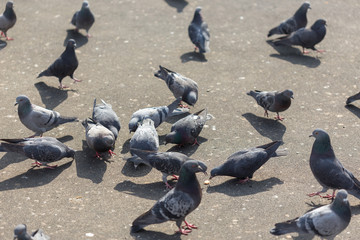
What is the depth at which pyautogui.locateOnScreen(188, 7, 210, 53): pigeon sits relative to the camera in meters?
11.5

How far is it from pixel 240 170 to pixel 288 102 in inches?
84.9

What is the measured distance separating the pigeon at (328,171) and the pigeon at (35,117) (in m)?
4.16

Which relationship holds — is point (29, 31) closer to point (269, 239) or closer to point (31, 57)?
point (31, 57)

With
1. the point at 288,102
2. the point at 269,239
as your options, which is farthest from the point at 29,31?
the point at 269,239

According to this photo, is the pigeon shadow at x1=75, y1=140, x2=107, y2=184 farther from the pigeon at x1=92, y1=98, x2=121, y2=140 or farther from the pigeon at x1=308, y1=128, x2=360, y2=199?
the pigeon at x1=308, y1=128, x2=360, y2=199

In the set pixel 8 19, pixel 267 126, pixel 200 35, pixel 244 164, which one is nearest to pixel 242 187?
pixel 244 164

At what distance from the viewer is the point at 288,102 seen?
29.9 feet

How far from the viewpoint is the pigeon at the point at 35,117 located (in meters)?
8.58

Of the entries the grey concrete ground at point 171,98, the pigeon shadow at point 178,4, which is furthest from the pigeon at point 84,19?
the pigeon shadow at point 178,4

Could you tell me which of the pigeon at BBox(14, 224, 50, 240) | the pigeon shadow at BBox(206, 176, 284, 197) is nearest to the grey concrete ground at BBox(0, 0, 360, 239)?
the pigeon shadow at BBox(206, 176, 284, 197)

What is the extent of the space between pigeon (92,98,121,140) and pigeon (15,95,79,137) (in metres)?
0.65

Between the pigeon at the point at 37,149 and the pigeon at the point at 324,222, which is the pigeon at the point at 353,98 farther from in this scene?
the pigeon at the point at 37,149

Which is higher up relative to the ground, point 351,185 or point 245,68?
point 351,185

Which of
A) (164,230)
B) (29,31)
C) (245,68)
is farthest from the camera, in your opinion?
(29,31)
